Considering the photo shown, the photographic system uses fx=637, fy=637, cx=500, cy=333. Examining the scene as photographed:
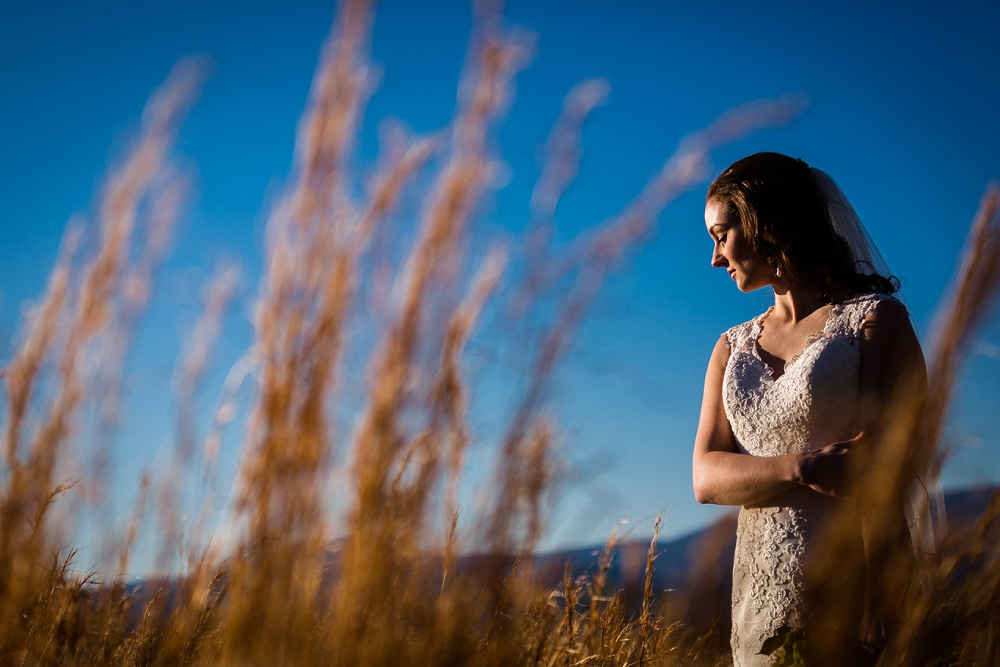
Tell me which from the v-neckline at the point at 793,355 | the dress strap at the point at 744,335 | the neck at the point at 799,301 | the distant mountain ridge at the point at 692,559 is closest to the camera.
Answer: the distant mountain ridge at the point at 692,559

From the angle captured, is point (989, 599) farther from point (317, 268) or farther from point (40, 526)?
point (40, 526)

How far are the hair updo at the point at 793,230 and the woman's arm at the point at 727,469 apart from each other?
1.41 feet

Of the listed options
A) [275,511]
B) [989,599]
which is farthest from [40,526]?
[989,599]

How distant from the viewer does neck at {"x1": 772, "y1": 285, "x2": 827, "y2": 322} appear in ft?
5.87

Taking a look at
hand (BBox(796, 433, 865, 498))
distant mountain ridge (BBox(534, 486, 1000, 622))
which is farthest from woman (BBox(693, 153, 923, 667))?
distant mountain ridge (BBox(534, 486, 1000, 622))

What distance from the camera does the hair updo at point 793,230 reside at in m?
1.72

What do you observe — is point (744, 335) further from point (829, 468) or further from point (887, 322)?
point (829, 468)

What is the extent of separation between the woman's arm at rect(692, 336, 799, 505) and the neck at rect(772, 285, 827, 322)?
0.31 metres

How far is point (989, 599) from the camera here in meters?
0.68

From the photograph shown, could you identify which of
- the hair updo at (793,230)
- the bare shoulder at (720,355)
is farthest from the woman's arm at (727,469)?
the hair updo at (793,230)

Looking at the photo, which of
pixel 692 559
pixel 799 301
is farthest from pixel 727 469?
pixel 799 301

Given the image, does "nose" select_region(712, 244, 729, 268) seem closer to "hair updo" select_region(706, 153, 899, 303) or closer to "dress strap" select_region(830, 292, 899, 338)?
"hair updo" select_region(706, 153, 899, 303)

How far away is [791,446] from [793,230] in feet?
1.92

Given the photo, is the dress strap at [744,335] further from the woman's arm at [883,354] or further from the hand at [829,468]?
the hand at [829,468]
